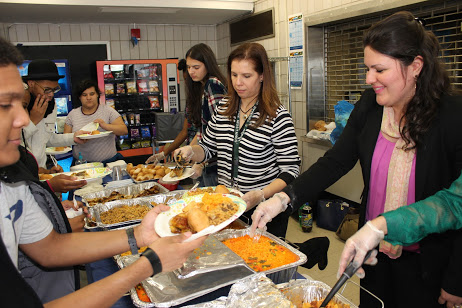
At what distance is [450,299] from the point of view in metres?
1.36

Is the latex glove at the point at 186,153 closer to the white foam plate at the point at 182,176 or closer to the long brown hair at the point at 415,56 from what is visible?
the white foam plate at the point at 182,176

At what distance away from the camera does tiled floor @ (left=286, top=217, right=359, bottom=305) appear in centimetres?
287

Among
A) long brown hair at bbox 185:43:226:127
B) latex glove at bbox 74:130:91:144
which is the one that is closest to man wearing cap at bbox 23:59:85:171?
latex glove at bbox 74:130:91:144

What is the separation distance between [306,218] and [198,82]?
77.1 inches

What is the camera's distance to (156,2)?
198 inches

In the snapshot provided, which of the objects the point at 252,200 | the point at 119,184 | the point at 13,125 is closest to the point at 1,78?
the point at 13,125

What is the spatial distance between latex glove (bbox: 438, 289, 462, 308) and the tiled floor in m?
1.38

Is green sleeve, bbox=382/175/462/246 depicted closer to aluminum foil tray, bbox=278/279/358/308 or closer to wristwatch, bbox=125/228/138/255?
aluminum foil tray, bbox=278/279/358/308

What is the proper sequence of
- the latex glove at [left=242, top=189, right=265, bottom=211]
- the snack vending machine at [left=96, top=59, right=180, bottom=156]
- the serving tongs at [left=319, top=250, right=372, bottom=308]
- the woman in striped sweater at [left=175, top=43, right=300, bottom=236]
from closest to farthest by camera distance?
the serving tongs at [left=319, top=250, right=372, bottom=308], the latex glove at [left=242, top=189, right=265, bottom=211], the woman in striped sweater at [left=175, top=43, right=300, bottom=236], the snack vending machine at [left=96, top=59, right=180, bottom=156]

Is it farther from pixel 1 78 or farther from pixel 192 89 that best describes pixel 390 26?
pixel 192 89

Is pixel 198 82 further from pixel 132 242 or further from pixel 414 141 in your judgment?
pixel 414 141

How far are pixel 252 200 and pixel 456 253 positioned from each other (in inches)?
35.5

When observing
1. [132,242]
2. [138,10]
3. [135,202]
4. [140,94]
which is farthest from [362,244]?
[140,94]

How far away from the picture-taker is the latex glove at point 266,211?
1595 millimetres
